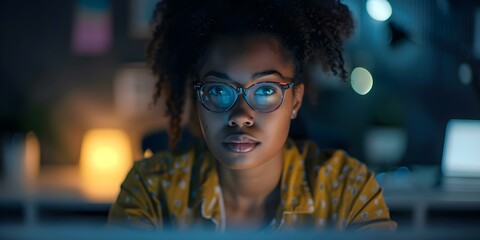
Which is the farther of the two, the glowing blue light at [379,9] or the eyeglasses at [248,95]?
the glowing blue light at [379,9]

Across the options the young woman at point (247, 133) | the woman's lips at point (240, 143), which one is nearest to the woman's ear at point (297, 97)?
the young woman at point (247, 133)

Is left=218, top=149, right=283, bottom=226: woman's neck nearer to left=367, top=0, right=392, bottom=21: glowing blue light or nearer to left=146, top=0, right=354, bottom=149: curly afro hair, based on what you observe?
left=146, top=0, right=354, bottom=149: curly afro hair

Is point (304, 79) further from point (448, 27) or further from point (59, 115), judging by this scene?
point (59, 115)

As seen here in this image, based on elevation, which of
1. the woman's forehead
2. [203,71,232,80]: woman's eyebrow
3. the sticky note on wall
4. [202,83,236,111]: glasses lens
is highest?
the sticky note on wall

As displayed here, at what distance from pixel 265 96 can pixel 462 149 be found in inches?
40.3

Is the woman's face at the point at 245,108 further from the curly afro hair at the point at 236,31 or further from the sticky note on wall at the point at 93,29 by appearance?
the sticky note on wall at the point at 93,29

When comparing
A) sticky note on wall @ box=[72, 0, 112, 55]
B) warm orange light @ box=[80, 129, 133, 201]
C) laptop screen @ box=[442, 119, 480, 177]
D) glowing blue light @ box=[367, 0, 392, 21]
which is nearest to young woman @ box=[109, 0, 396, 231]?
glowing blue light @ box=[367, 0, 392, 21]

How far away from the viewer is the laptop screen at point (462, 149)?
1691mm

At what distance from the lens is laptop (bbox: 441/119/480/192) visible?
5.61 ft

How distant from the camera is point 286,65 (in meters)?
1.03

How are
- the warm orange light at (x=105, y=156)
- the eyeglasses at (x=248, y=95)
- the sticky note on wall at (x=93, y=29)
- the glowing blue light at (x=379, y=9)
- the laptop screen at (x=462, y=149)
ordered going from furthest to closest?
the sticky note on wall at (x=93, y=29)
the warm orange light at (x=105, y=156)
the laptop screen at (x=462, y=149)
the glowing blue light at (x=379, y=9)
the eyeglasses at (x=248, y=95)

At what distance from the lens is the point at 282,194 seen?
113 centimetres

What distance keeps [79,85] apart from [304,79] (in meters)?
2.40

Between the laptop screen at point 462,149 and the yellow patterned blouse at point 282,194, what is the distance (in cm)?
56
